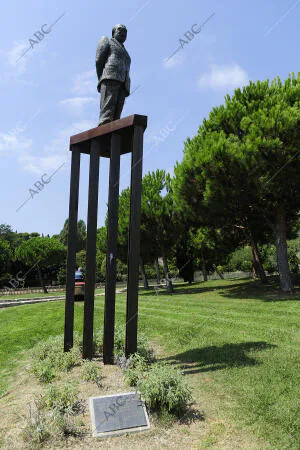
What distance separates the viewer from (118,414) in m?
4.10

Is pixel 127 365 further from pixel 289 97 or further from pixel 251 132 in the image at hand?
pixel 289 97

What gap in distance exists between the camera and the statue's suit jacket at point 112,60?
6379mm

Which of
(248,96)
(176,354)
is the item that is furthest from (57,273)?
(176,354)

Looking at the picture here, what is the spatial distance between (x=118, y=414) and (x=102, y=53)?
6.21 m

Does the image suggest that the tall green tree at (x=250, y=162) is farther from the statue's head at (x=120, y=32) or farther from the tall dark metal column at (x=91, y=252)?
the tall dark metal column at (x=91, y=252)

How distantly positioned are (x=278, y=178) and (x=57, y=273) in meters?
38.9

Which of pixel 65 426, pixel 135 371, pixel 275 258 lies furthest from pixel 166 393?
pixel 275 258

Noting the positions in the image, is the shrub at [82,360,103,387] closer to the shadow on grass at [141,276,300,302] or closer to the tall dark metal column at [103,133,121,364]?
the tall dark metal column at [103,133,121,364]

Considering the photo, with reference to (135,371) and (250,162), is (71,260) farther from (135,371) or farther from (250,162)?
(250,162)

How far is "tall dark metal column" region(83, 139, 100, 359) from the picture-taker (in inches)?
244

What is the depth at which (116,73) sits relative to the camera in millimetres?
6379

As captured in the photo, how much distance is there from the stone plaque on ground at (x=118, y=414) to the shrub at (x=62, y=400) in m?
0.20

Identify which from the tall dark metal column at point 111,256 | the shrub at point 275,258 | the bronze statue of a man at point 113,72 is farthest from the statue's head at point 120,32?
the shrub at point 275,258

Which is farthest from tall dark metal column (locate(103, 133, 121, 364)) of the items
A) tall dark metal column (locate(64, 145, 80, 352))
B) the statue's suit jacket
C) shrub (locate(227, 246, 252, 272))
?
shrub (locate(227, 246, 252, 272))
